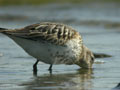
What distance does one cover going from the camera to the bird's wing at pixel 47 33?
8547 millimetres

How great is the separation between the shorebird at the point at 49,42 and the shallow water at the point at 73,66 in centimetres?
33

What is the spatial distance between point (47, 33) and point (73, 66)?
5.37 feet

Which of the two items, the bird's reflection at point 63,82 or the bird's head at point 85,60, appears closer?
the bird's reflection at point 63,82

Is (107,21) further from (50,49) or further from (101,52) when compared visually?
(50,49)

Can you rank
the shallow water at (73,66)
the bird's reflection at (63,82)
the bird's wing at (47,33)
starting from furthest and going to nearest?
the bird's wing at (47,33) → the shallow water at (73,66) → the bird's reflection at (63,82)

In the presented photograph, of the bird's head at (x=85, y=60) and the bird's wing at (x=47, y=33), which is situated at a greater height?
the bird's wing at (x=47, y=33)

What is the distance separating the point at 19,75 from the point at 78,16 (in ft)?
39.9

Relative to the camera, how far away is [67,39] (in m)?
8.93

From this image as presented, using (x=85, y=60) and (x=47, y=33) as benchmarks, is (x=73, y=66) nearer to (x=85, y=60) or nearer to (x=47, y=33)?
(x=85, y=60)

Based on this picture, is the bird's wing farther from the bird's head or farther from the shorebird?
the bird's head

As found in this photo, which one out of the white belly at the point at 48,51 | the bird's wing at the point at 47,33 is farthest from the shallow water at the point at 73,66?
the bird's wing at the point at 47,33

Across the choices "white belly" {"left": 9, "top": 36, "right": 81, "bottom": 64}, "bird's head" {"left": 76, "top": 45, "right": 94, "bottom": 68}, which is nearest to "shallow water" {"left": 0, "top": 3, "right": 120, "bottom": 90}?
"bird's head" {"left": 76, "top": 45, "right": 94, "bottom": 68}

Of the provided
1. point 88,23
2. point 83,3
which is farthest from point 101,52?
point 83,3

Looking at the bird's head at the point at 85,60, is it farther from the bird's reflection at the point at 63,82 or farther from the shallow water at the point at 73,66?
the bird's reflection at the point at 63,82
